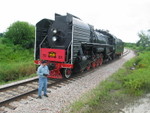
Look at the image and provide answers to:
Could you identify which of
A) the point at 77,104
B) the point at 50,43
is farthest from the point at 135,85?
the point at 50,43

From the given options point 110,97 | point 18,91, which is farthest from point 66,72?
point 110,97

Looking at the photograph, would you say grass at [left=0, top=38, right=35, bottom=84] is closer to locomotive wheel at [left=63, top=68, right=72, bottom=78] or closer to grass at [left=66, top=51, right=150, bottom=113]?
locomotive wheel at [left=63, top=68, right=72, bottom=78]

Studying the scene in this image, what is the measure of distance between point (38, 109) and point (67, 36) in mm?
4817

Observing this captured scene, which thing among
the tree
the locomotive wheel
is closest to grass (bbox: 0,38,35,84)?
the tree

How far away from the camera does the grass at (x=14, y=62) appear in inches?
451

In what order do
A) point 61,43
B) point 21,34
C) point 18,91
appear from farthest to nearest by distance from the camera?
1. point 21,34
2. point 61,43
3. point 18,91

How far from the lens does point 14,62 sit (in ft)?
59.9

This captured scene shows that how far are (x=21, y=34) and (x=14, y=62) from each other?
777 cm

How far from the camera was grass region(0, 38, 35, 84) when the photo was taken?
11.5 m

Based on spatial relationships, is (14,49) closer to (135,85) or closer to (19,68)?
(19,68)

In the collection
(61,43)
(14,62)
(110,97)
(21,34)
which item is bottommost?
(110,97)

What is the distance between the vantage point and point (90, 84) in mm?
8570

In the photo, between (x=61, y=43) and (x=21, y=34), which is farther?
(x=21, y=34)

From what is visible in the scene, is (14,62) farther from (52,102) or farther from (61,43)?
(52,102)
